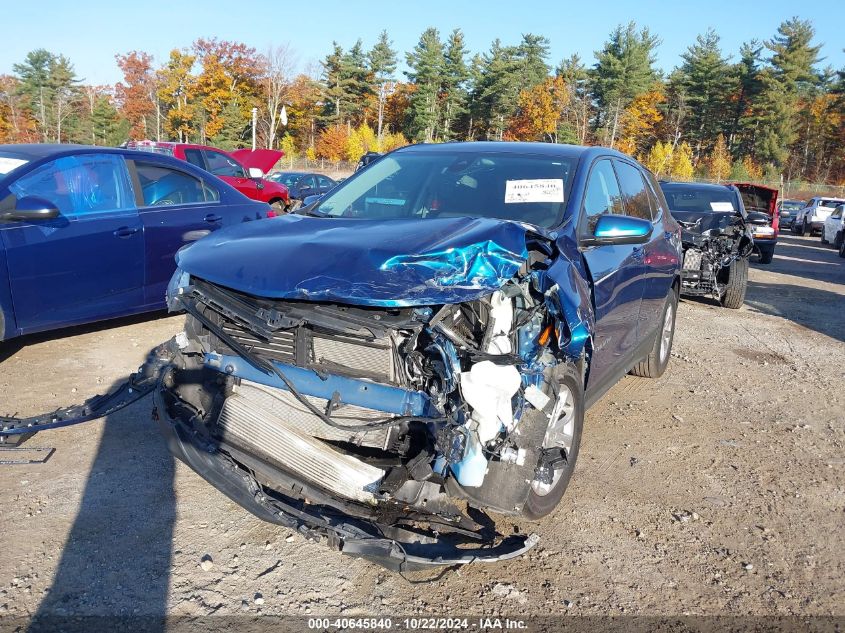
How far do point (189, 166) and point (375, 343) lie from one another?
4851 mm

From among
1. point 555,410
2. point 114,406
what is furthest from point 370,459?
point 114,406

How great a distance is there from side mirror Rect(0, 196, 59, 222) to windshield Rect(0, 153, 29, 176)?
0.52 meters

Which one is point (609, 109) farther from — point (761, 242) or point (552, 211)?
point (552, 211)

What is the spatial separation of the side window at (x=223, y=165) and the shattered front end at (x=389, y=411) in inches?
534

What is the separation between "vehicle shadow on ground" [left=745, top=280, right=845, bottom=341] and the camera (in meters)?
9.09

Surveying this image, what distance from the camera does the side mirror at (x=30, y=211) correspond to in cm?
486

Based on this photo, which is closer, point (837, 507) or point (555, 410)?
point (555, 410)

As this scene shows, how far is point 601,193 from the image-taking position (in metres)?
4.34

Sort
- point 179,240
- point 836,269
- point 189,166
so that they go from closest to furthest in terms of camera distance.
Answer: point 179,240 → point 189,166 → point 836,269

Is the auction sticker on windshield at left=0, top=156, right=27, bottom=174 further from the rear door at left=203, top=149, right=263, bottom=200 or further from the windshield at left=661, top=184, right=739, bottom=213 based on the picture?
the rear door at left=203, top=149, right=263, bottom=200

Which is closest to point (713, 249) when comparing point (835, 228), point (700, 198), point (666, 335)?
point (700, 198)

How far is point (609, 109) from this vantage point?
5859cm

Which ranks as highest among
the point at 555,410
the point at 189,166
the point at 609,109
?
the point at 609,109

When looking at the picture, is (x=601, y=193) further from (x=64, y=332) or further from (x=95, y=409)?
(x=64, y=332)
